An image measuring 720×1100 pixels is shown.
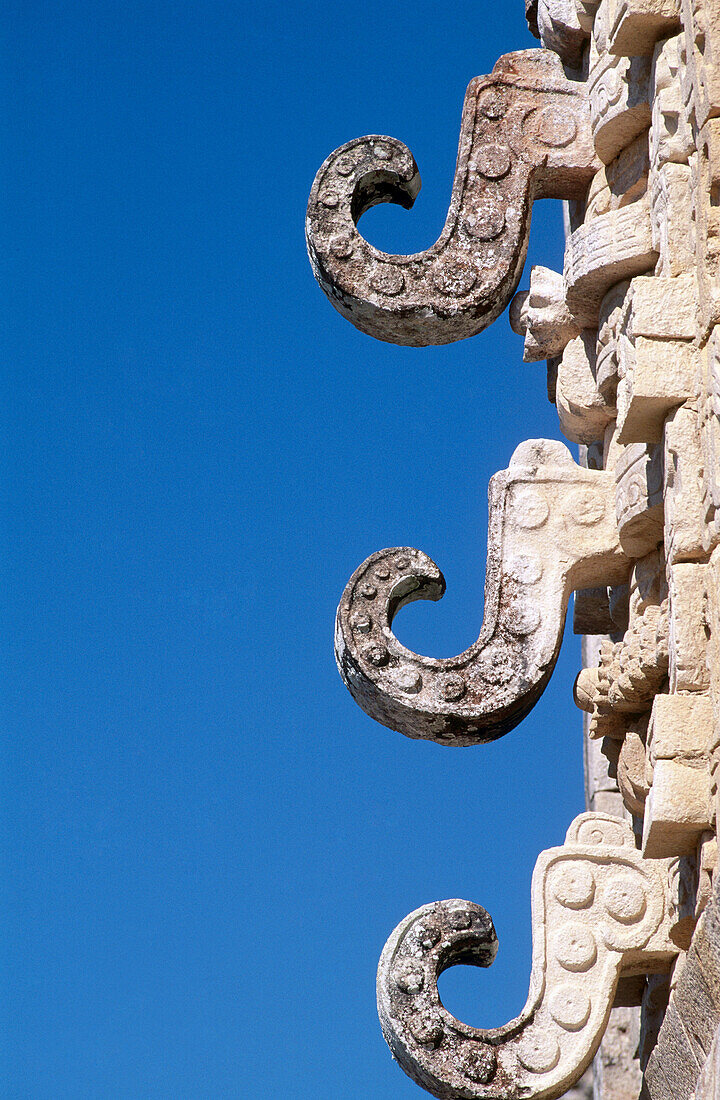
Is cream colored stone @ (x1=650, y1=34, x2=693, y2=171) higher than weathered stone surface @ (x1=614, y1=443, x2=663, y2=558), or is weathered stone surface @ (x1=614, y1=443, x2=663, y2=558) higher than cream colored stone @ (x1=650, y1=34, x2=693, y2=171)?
cream colored stone @ (x1=650, y1=34, x2=693, y2=171)

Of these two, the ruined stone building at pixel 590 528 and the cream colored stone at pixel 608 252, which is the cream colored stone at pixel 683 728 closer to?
the ruined stone building at pixel 590 528

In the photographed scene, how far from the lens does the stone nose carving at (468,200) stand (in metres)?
5.25

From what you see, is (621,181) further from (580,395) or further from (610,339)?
(580,395)

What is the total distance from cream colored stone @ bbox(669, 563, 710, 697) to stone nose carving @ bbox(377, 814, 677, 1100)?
0.83 metres

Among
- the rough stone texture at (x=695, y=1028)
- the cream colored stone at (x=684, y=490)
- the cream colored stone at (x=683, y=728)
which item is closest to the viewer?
the rough stone texture at (x=695, y=1028)

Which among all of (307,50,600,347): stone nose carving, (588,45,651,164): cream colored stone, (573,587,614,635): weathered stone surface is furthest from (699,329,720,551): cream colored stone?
(573,587,614,635): weathered stone surface

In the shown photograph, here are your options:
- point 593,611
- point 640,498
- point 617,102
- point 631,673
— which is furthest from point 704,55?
point 593,611

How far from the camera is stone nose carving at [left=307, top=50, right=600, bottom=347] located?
525 centimetres

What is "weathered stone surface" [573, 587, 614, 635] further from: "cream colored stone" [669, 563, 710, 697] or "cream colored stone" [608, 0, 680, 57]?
"cream colored stone" [608, 0, 680, 57]

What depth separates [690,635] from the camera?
13.4 ft

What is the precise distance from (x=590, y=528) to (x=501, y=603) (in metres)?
0.37

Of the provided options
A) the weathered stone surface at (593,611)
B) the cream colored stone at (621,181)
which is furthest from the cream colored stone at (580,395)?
the weathered stone surface at (593,611)

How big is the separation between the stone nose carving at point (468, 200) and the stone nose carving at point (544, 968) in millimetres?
1832

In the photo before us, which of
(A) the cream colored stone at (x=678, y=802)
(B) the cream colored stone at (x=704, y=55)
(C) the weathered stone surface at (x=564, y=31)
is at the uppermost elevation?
(C) the weathered stone surface at (x=564, y=31)
